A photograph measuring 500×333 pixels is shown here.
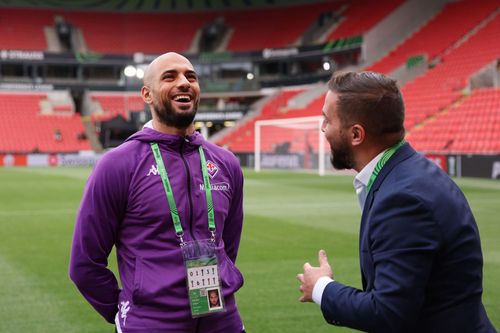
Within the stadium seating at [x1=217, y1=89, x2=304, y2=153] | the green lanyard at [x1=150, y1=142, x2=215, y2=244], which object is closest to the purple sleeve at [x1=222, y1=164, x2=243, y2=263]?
the green lanyard at [x1=150, y1=142, x2=215, y2=244]

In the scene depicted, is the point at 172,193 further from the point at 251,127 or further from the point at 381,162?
the point at 251,127

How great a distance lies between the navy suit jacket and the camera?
221cm

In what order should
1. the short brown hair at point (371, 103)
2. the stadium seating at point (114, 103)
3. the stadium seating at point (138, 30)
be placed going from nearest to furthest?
1. the short brown hair at point (371, 103)
2. the stadium seating at point (114, 103)
3. the stadium seating at point (138, 30)

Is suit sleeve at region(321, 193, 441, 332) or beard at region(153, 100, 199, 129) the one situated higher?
beard at region(153, 100, 199, 129)

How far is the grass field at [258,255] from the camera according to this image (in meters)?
5.71

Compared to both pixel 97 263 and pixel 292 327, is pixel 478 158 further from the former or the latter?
pixel 97 263

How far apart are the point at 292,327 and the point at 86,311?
189 centimetres

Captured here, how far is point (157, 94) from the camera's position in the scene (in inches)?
123

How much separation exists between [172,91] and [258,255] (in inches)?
233

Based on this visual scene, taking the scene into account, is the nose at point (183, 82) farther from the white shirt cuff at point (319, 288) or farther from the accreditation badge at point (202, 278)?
the white shirt cuff at point (319, 288)

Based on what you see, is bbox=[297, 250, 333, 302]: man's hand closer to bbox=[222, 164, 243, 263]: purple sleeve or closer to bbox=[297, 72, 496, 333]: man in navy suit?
bbox=[297, 72, 496, 333]: man in navy suit

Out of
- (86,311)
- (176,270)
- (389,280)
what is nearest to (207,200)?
(176,270)

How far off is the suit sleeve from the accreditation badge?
33.6 inches

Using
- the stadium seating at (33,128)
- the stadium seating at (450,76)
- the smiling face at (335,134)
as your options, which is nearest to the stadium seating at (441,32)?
the stadium seating at (450,76)
